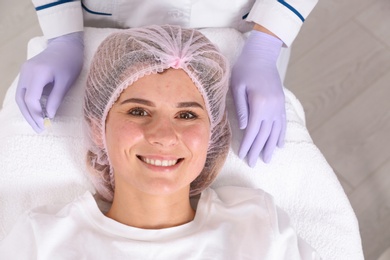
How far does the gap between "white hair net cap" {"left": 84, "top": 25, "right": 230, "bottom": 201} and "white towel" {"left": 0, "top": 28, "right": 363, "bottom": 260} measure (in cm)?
11

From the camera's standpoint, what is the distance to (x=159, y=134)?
1.15 meters

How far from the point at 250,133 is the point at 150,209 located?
12.7 inches

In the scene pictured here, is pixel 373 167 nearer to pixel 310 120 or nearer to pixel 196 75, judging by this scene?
pixel 310 120

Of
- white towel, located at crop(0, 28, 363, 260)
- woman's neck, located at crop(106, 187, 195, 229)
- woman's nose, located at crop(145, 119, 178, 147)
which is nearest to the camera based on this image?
woman's nose, located at crop(145, 119, 178, 147)

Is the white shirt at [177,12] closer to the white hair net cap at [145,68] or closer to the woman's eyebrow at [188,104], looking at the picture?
the white hair net cap at [145,68]

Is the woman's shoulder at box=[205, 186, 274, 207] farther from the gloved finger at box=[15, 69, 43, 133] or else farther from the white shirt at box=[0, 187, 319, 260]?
the gloved finger at box=[15, 69, 43, 133]

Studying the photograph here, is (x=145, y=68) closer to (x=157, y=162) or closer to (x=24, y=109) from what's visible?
(x=157, y=162)

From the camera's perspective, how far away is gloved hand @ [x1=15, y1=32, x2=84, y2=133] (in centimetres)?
141

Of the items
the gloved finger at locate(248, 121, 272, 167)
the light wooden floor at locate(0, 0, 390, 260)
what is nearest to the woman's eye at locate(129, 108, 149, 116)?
the gloved finger at locate(248, 121, 272, 167)

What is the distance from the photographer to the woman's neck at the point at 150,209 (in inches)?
50.3

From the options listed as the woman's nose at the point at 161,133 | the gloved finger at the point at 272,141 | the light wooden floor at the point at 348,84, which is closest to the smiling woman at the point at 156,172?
the woman's nose at the point at 161,133

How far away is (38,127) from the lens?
1.42 meters

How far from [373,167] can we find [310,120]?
0.97 feet

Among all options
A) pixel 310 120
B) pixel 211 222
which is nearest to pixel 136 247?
pixel 211 222
